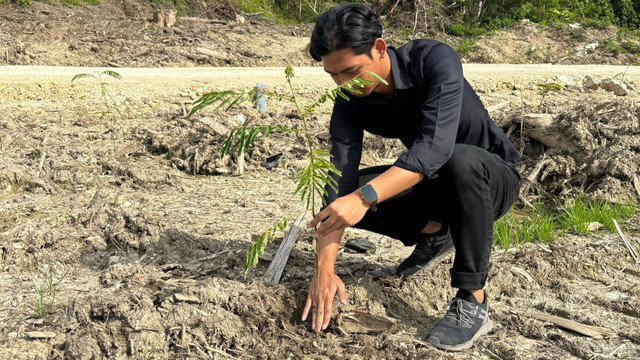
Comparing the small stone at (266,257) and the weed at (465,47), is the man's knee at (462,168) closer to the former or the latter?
the small stone at (266,257)

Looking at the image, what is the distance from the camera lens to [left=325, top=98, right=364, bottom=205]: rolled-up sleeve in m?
2.88

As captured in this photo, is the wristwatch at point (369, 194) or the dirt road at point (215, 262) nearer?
the wristwatch at point (369, 194)

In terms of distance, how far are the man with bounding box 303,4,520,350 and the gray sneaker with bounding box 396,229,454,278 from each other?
0.53 ft

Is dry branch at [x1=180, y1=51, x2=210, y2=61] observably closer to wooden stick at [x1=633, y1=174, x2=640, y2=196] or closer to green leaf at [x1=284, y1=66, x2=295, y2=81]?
wooden stick at [x1=633, y1=174, x2=640, y2=196]

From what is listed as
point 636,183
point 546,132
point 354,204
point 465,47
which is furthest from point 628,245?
point 465,47

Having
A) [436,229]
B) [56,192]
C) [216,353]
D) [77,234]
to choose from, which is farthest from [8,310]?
[436,229]

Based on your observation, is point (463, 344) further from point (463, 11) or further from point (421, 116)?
point (463, 11)

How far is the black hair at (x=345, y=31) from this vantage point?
238 centimetres

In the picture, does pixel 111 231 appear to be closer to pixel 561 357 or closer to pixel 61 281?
pixel 61 281

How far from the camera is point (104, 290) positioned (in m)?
3.13

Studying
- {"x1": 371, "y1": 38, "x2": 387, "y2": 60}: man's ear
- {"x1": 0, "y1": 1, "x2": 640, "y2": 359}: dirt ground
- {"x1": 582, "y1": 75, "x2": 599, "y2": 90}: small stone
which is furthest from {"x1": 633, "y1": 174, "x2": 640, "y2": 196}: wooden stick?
{"x1": 582, "y1": 75, "x2": 599, "y2": 90}: small stone

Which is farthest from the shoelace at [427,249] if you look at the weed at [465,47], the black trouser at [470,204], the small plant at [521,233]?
the weed at [465,47]

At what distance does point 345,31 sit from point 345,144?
0.69 meters

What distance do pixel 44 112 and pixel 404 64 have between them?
5966 millimetres
